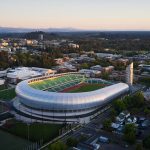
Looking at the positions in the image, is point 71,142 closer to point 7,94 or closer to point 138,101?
point 138,101

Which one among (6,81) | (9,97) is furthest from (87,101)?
(6,81)

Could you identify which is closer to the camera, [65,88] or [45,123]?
[45,123]

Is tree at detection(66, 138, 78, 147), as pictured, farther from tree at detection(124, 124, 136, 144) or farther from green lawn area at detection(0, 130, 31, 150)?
tree at detection(124, 124, 136, 144)

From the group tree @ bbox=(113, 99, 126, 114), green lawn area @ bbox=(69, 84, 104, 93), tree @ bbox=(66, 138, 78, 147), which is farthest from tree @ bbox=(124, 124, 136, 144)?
green lawn area @ bbox=(69, 84, 104, 93)

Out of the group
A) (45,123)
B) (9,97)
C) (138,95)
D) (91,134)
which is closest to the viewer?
(91,134)

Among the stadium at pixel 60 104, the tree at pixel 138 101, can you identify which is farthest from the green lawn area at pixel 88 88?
the tree at pixel 138 101

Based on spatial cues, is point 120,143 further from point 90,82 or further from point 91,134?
point 90,82

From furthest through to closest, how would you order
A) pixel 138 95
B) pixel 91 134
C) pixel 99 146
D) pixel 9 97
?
pixel 9 97 < pixel 138 95 < pixel 91 134 < pixel 99 146
